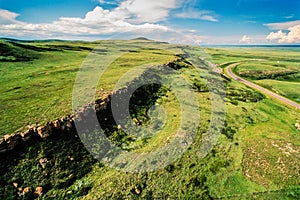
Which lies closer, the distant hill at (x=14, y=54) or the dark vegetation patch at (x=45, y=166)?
the dark vegetation patch at (x=45, y=166)

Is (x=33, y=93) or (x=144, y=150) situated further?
(x=33, y=93)

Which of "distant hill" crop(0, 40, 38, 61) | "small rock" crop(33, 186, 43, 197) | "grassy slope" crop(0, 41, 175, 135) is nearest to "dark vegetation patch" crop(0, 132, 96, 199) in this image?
"small rock" crop(33, 186, 43, 197)

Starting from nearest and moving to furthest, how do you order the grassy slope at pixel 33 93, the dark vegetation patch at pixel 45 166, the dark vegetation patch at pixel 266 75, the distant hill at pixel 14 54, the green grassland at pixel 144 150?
the dark vegetation patch at pixel 45 166 → the green grassland at pixel 144 150 → the grassy slope at pixel 33 93 → the distant hill at pixel 14 54 → the dark vegetation patch at pixel 266 75

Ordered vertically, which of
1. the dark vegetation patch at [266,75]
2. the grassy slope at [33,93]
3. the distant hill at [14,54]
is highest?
the distant hill at [14,54]

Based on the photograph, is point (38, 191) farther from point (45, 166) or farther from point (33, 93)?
point (33, 93)

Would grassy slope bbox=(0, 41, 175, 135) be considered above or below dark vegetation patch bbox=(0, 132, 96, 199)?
above

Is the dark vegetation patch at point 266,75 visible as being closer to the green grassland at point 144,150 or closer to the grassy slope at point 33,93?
the green grassland at point 144,150

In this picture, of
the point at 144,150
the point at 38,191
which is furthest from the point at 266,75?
the point at 38,191

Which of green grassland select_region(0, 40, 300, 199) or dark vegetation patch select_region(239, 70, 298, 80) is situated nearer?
green grassland select_region(0, 40, 300, 199)

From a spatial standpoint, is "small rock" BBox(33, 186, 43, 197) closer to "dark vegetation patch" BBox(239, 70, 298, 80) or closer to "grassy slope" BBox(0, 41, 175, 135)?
"grassy slope" BBox(0, 41, 175, 135)

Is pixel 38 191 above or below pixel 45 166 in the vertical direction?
below

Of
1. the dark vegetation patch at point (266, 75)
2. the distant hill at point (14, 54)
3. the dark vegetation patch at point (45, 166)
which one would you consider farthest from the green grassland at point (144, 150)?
the dark vegetation patch at point (266, 75)

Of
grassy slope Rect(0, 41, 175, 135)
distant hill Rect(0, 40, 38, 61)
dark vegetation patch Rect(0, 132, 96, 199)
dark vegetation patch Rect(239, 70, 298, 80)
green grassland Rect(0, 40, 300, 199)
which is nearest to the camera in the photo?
dark vegetation patch Rect(0, 132, 96, 199)

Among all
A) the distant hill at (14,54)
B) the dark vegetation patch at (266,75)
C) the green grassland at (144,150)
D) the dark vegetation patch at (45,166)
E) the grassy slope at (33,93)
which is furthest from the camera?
the dark vegetation patch at (266,75)
